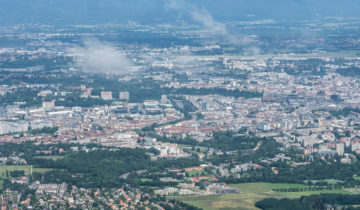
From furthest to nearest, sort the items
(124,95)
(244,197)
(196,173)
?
1. (124,95)
2. (196,173)
3. (244,197)

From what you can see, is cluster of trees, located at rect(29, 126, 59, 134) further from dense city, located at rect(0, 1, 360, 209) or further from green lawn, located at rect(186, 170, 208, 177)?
green lawn, located at rect(186, 170, 208, 177)

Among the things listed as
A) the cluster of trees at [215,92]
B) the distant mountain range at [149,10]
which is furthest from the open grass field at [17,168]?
the distant mountain range at [149,10]

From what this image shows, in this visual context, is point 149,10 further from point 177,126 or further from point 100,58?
point 177,126

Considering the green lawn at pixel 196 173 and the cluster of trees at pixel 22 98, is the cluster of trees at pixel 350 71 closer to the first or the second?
the cluster of trees at pixel 22 98

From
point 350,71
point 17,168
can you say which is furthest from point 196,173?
point 350,71

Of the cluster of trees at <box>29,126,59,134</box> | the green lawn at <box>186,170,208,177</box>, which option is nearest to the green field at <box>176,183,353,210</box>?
the green lawn at <box>186,170,208,177</box>

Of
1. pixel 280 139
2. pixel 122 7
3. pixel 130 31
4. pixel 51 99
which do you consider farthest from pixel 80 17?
pixel 280 139
